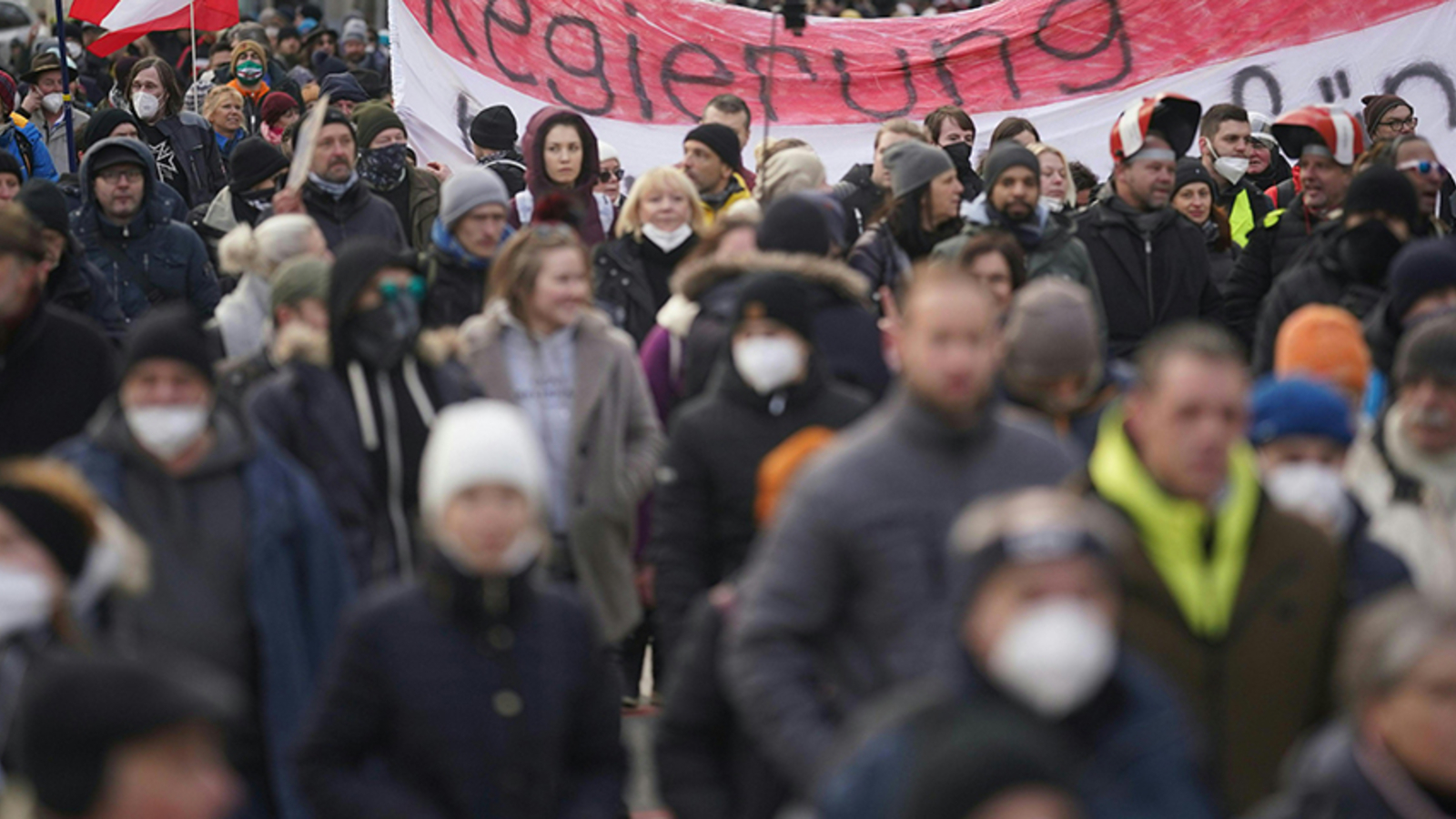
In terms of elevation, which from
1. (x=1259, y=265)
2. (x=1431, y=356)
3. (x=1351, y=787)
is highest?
(x=1431, y=356)

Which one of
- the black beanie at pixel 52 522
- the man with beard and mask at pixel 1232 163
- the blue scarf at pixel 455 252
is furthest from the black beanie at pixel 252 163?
the black beanie at pixel 52 522

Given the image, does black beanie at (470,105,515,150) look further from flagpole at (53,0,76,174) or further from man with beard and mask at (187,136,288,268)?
flagpole at (53,0,76,174)

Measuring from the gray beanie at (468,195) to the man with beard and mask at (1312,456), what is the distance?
3.46 meters

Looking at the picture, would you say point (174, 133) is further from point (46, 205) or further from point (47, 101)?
point (46, 205)

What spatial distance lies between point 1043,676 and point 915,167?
5.49 m

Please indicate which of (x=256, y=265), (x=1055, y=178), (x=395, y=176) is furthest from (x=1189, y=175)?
(x=256, y=265)

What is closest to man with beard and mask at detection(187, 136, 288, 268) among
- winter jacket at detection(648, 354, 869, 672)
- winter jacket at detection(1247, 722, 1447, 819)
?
winter jacket at detection(648, 354, 869, 672)

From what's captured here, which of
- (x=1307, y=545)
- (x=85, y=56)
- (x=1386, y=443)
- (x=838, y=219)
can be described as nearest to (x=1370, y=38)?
(x=838, y=219)

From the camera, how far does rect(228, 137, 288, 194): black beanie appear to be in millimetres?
9102

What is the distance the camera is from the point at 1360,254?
7.14 m

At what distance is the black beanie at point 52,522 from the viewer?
383cm

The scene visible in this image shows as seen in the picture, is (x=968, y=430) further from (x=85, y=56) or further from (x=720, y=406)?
(x=85, y=56)

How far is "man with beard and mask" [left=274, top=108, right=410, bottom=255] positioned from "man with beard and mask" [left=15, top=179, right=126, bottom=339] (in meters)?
1.15

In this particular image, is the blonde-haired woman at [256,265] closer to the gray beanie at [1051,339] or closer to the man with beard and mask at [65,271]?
the man with beard and mask at [65,271]
